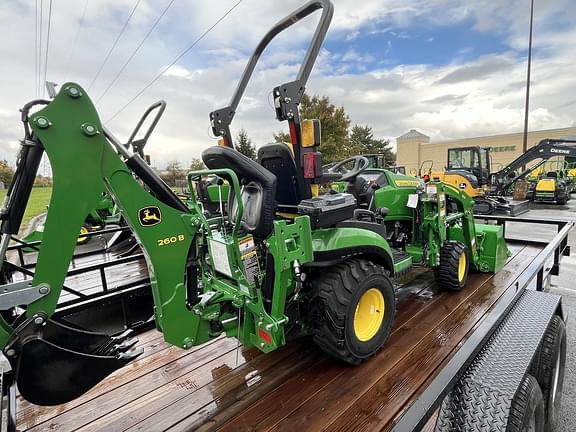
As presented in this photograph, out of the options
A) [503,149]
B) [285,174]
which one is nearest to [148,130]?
[285,174]

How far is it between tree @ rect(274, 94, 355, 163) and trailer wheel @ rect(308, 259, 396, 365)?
2059 cm

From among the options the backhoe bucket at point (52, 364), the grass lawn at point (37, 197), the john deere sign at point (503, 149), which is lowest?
the backhoe bucket at point (52, 364)

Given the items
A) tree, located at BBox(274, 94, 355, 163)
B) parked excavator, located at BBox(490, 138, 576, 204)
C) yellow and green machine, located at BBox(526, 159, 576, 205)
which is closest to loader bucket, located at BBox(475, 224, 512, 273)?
parked excavator, located at BBox(490, 138, 576, 204)

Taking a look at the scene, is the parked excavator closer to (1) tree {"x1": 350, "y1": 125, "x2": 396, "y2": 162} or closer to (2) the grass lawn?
(2) the grass lawn

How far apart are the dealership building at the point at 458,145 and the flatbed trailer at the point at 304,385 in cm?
3384

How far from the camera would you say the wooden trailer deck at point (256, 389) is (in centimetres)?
178

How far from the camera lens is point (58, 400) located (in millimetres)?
1577

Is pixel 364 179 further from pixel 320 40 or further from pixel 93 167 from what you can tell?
pixel 93 167

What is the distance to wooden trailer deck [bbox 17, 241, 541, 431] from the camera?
178cm

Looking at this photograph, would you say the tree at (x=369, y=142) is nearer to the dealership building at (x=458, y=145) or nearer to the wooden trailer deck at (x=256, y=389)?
the dealership building at (x=458, y=145)

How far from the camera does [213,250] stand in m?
2.09

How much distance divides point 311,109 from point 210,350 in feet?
74.2

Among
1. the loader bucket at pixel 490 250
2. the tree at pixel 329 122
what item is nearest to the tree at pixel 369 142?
the tree at pixel 329 122

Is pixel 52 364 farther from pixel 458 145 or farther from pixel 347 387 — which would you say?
pixel 458 145
